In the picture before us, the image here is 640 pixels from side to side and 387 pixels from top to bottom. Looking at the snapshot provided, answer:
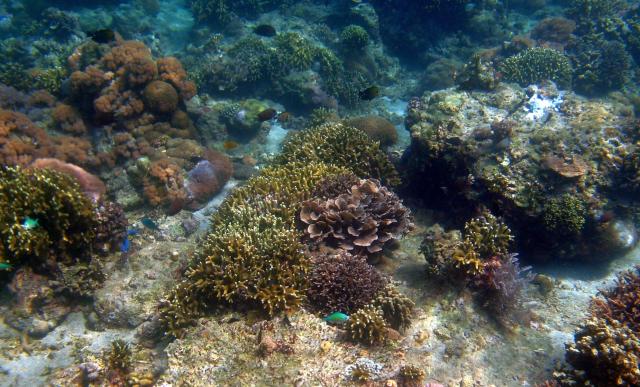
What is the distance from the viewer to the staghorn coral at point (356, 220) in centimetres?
618

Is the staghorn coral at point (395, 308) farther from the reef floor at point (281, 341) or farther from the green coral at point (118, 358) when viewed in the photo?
the green coral at point (118, 358)

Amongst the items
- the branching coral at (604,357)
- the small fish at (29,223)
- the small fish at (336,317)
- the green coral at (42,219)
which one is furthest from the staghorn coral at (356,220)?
the small fish at (29,223)

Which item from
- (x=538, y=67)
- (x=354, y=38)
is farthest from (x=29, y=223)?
(x=538, y=67)

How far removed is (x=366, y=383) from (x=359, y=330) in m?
0.65

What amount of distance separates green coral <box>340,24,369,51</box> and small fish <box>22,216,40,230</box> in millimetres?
13782

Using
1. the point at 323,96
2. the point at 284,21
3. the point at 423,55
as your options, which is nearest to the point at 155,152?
the point at 323,96

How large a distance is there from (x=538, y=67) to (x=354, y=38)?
732cm

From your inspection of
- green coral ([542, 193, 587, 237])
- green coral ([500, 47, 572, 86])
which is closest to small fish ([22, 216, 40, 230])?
green coral ([542, 193, 587, 237])

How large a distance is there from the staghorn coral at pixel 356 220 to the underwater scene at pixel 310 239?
40mm

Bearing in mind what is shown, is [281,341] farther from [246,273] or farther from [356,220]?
[356,220]

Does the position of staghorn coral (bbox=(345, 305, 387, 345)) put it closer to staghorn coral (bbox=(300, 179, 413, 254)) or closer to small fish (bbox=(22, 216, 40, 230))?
staghorn coral (bbox=(300, 179, 413, 254))

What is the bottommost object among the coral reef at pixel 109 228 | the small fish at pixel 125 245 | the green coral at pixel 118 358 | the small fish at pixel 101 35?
the green coral at pixel 118 358

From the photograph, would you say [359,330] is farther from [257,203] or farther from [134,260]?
[134,260]

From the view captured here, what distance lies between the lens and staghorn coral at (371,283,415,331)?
17.2 feet
